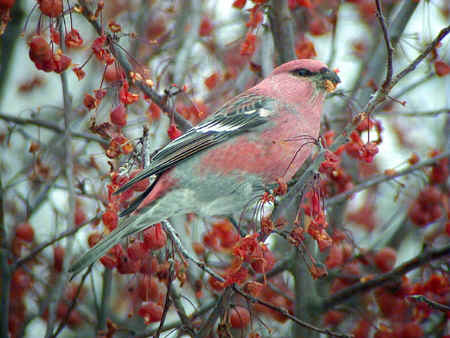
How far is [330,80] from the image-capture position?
2.96 meters

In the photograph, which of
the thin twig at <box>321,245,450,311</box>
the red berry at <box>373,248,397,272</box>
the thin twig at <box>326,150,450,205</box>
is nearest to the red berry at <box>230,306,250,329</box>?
the thin twig at <box>321,245,450,311</box>

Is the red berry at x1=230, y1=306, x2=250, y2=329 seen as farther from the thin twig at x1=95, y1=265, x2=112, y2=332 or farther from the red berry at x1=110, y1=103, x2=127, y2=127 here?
the red berry at x1=110, y1=103, x2=127, y2=127

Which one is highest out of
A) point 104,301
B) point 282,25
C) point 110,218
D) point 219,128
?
point 282,25

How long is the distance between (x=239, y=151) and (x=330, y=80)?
2.26ft

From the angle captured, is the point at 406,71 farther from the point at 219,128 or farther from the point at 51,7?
the point at 51,7

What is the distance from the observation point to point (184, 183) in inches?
111

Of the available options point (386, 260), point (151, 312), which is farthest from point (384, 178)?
point (151, 312)

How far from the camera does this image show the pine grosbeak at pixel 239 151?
2.77 metres

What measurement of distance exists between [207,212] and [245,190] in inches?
10.2

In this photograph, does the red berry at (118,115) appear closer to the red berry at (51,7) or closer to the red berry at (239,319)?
the red berry at (51,7)

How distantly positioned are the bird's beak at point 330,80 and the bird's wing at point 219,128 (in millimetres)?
339

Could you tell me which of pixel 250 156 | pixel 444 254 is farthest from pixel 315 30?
pixel 444 254

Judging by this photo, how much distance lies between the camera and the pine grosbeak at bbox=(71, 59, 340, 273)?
9.09 ft

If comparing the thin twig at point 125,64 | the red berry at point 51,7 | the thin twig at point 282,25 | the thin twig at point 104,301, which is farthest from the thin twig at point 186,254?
the thin twig at point 282,25
